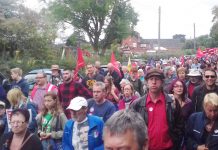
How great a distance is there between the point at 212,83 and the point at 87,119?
228 centimetres

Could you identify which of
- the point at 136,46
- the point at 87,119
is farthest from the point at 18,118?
the point at 136,46

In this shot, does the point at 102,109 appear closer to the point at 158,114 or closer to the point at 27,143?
the point at 158,114

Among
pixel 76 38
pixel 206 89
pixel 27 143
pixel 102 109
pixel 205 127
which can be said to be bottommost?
pixel 27 143

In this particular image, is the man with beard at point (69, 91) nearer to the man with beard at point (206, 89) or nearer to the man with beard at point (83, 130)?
the man with beard at point (206, 89)

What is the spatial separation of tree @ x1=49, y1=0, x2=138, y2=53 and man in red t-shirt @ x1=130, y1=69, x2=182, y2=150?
145ft

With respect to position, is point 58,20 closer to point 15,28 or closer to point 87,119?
point 15,28

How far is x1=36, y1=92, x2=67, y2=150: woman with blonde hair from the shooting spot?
5516mm

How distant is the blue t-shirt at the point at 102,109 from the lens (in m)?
5.61

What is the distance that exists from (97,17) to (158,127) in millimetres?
45753

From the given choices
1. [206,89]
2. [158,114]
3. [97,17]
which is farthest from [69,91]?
[97,17]

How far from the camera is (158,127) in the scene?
468 cm

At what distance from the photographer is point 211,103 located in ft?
15.6

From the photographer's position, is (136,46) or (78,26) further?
(136,46)

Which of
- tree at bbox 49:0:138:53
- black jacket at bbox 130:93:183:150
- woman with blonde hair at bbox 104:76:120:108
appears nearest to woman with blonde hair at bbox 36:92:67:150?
black jacket at bbox 130:93:183:150
